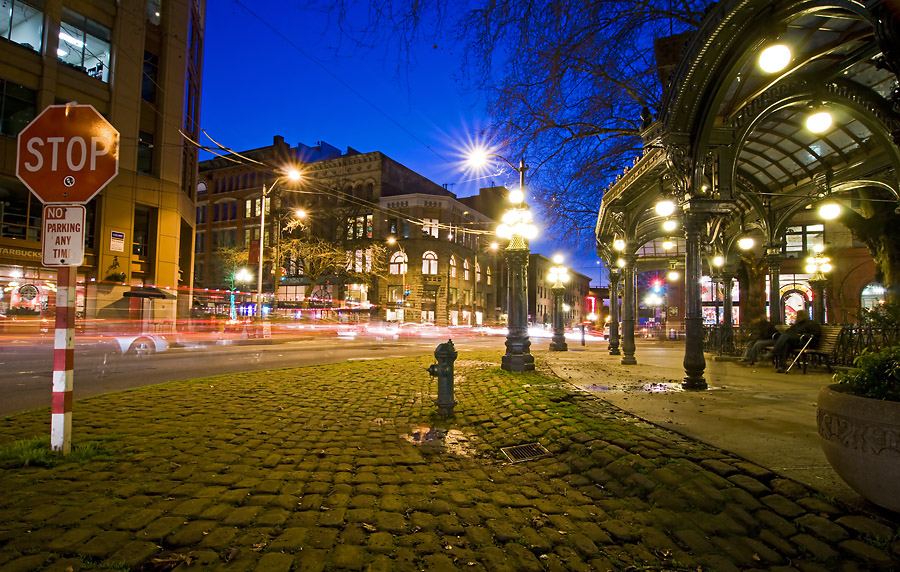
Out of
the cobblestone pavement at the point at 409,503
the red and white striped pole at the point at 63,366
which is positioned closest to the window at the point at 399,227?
the cobblestone pavement at the point at 409,503

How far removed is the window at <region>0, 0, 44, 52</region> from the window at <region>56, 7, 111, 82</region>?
0.81 meters

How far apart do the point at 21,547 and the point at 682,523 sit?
4.20 metres

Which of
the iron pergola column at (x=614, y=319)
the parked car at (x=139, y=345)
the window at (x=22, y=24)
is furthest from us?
the window at (x=22, y=24)

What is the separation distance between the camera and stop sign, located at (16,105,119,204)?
4.88 meters

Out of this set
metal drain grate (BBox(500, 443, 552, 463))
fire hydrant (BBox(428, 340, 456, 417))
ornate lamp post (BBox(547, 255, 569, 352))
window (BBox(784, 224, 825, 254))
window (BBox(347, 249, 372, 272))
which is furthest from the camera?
window (BBox(347, 249, 372, 272))

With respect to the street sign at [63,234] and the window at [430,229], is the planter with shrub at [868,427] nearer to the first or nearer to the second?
the street sign at [63,234]

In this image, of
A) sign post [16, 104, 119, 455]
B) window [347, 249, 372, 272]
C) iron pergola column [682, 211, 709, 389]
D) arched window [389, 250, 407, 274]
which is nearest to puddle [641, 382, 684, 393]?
iron pergola column [682, 211, 709, 389]

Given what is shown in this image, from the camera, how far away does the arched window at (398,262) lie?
171ft

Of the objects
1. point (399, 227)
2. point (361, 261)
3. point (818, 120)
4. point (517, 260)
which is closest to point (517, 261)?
point (517, 260)

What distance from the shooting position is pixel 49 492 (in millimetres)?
3777

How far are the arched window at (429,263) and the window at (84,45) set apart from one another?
3216cm

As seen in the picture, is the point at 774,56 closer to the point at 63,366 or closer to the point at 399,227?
the point at 63,366

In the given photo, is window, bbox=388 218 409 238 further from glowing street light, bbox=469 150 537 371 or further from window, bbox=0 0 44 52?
glowing street light, bbox=469 150 537 371

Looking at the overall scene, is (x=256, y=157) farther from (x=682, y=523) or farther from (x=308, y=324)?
(x=682, y=523)
